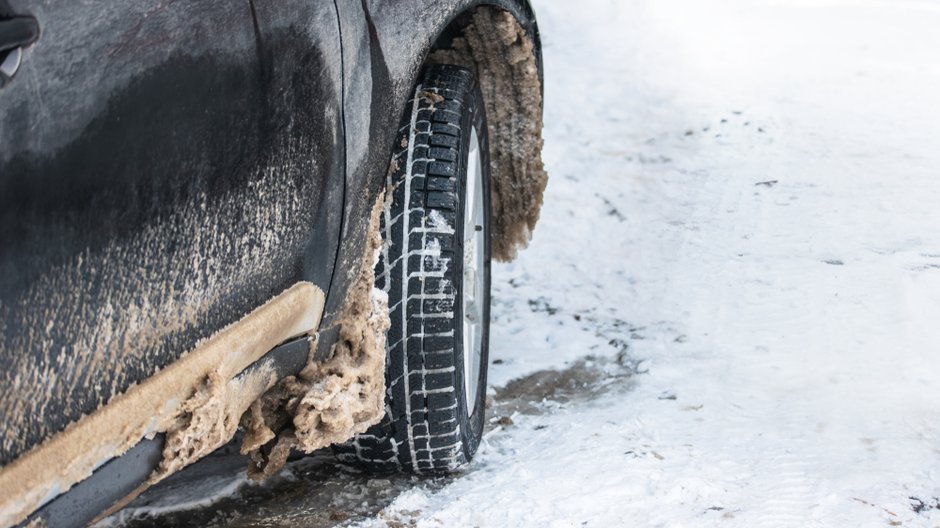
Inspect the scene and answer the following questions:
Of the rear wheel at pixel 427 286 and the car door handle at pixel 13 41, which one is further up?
the car door handle at pixel 13 41

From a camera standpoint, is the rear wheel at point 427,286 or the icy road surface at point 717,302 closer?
the rear wheel at point 427,286

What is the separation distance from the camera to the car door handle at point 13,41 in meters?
1.13

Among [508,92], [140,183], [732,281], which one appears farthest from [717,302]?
[140,183]

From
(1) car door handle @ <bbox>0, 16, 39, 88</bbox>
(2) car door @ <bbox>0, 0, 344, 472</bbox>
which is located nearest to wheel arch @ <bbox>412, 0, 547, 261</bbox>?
(2) car door @ <bbox>0, 0, 344, 472</bbox>

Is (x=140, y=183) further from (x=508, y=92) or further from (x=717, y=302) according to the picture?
(x=717, y=302)

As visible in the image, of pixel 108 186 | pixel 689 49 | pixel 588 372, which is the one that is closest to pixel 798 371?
pixel 588 372

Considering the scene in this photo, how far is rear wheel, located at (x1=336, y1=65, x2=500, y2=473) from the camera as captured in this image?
2.18m

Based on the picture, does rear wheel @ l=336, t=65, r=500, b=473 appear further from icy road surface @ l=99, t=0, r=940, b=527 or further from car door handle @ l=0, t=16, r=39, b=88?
car door handle @ l=0, t=16, r=39, b=88

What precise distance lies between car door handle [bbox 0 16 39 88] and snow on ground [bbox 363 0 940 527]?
146cm

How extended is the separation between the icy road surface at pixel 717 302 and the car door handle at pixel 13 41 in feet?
4.72

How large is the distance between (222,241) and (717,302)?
234 cm

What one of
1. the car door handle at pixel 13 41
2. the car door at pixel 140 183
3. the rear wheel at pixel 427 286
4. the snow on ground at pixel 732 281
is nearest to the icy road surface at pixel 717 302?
the snow on ground at pixel 732 281

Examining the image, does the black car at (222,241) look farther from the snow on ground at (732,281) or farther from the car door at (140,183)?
the snow on ground at (732,281)

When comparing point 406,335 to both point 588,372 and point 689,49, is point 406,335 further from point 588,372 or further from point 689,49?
point 689,49
